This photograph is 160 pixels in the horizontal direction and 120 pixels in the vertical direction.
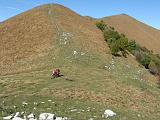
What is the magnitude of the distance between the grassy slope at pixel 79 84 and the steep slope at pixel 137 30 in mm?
52452

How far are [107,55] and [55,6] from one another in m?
33.7

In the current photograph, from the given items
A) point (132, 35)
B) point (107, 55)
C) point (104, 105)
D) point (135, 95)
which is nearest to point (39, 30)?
point (107, 55)

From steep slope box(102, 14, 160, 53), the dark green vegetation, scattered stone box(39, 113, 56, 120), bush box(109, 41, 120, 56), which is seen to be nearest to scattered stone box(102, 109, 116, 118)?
scattered stone box(39, 113, 56, 120)

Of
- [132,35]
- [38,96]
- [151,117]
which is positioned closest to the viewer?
[151,117]

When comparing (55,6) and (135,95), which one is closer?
(135,95)

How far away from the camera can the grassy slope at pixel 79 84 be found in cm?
2361

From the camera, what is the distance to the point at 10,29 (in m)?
64.3

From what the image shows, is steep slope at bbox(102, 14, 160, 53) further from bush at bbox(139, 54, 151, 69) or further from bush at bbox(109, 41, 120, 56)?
bush at bbox(109, 41, 120, 56)

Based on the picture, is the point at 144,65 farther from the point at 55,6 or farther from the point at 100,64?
the point at 55,6

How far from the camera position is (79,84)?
30.2 metres

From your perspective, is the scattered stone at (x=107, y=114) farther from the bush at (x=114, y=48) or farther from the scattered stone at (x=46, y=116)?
the bush at (x=114, y=48)

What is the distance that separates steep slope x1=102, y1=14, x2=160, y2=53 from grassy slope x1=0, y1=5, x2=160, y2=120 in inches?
2065

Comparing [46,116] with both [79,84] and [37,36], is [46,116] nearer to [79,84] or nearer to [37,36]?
[79,84]

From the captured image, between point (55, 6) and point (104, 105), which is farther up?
point (55, 6)
